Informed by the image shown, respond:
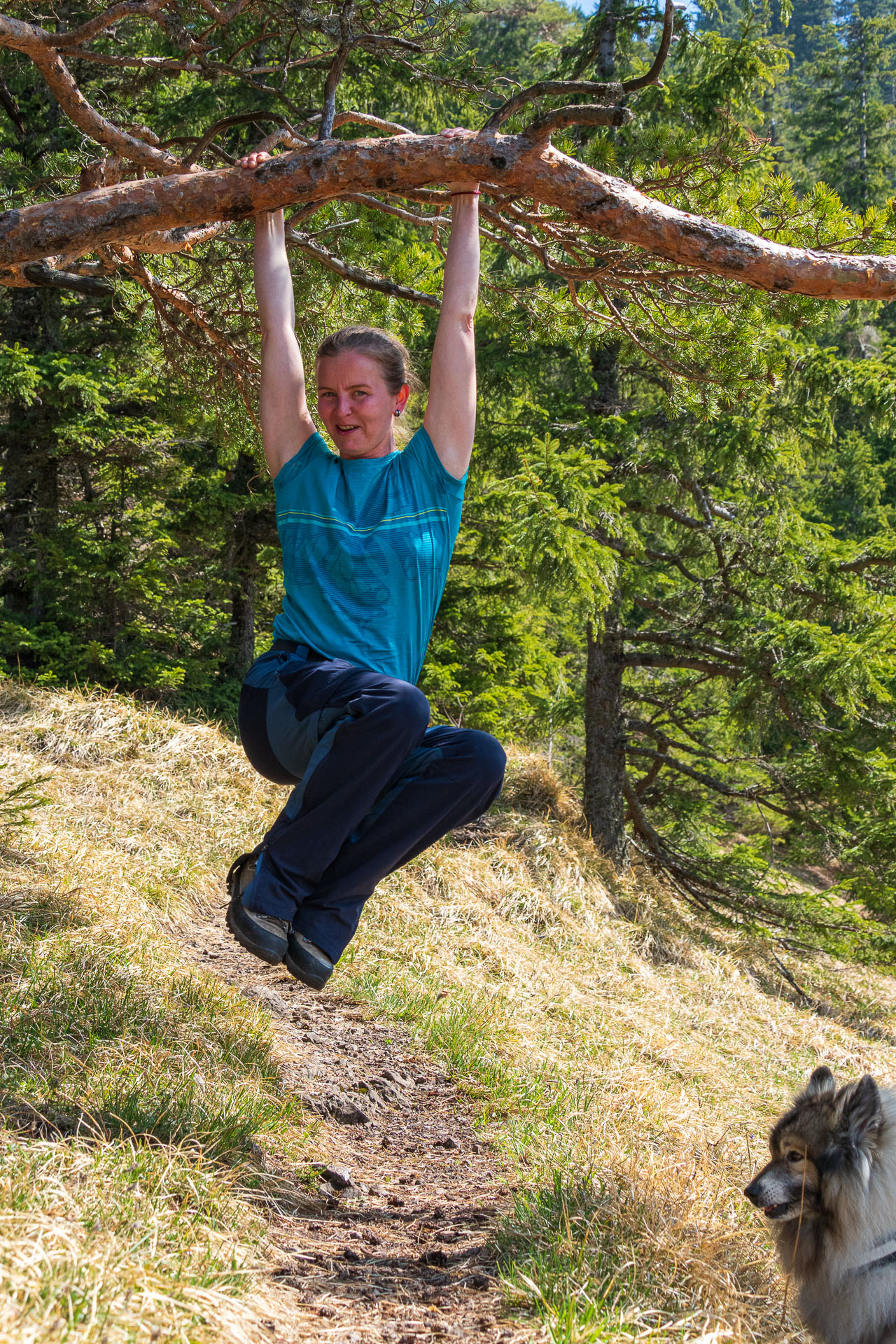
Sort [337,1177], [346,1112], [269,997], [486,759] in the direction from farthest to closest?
[269,997]
[346,1112]
[337,1177]
[486,759]

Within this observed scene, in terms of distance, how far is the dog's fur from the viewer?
3.29m

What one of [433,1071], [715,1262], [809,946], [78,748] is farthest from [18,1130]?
[809,946]

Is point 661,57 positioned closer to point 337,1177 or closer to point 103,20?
point 103,20

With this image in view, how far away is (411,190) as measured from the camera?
3.70 metres

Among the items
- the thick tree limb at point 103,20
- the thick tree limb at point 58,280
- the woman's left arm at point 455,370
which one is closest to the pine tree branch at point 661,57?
the woman's left arm at point 455,370

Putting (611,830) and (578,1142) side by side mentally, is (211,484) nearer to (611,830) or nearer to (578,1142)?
(611,830)

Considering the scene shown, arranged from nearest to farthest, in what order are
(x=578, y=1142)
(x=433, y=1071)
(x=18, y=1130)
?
1. (x=18, y=1130)
2. (x=578, y=1142)
3. (x=433, y=1071)

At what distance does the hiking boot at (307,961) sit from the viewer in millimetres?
3064

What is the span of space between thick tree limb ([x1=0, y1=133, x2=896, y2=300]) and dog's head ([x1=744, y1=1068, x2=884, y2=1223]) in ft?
9.41

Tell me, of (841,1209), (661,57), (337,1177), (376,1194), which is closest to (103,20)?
(661,57)

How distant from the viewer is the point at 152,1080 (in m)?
3.70

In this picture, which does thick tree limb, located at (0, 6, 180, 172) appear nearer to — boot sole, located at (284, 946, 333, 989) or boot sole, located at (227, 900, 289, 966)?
boot sole, located at (227, 900, 289, 966)

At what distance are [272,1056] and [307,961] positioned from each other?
174 centimetres

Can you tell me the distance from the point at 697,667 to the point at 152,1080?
30.3ft
